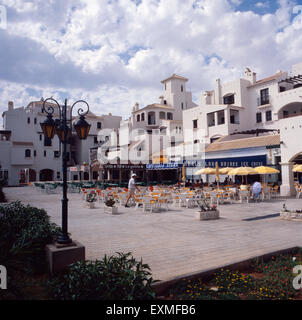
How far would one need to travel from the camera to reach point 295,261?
205 inches

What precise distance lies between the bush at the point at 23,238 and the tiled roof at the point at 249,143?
19713 mm

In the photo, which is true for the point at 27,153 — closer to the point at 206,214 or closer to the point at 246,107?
the point at 246,107

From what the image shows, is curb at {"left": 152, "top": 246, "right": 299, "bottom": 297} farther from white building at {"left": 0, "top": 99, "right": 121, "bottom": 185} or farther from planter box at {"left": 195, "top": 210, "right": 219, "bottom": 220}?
white building at {"left": 0, "top": 99, "right": 121, "bottom": 185}

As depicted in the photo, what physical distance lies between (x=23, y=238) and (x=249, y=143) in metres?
23.1

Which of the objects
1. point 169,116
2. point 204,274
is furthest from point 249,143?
point 169,116

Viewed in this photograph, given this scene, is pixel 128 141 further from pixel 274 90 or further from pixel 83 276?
pixel 83 276

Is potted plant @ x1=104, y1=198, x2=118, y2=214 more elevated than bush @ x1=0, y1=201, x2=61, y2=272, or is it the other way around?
bush @ x1=0, y1=201, x2=61, y2=272

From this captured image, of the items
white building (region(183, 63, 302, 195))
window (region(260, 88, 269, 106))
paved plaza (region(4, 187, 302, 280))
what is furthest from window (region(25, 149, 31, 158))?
paved plaza (region(4, 187, 302, 280))

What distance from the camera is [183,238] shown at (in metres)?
7.44

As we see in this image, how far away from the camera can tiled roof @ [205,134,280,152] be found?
73.6ft

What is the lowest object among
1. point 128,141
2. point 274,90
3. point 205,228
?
point 205,228

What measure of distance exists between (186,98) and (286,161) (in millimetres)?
35260

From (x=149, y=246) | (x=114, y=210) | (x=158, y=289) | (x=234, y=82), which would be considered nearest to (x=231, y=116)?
(x=234, y=82)

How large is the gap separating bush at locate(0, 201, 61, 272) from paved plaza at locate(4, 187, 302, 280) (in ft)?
3.59
